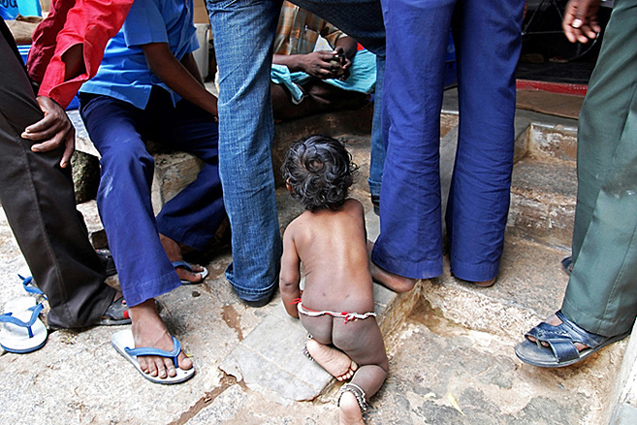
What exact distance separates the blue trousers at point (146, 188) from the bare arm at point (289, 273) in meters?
0.43

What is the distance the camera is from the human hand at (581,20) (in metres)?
1.42

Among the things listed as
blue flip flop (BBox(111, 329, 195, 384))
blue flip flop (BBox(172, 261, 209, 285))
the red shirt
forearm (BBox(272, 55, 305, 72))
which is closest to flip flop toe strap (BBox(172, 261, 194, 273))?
blue flip flop (BBox(172, 261, 209, 285))

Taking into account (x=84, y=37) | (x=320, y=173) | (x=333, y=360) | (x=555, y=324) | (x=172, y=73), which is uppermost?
(x=84, y=37)

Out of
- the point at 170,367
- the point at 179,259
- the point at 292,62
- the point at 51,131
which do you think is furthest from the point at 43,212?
the point at 292,62

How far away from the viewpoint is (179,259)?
219 centimetres

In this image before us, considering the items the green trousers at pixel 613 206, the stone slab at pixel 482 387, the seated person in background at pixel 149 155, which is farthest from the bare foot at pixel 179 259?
the green trousers at pixel 613 206

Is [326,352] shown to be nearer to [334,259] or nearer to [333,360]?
[333,360]

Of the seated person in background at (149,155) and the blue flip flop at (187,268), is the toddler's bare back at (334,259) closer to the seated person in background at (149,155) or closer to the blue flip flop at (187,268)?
the seated person in background at (149,155)

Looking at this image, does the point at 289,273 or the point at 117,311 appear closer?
the point at 289,273

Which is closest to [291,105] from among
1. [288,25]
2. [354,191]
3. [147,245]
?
[288,25]

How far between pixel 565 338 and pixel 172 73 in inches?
73.4

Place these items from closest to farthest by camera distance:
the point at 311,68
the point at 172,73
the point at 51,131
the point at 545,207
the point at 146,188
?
1. the point at 51,131
2. the point at 146,188
3. the point at 172,73
4. the point at 545,207
5. the point at 311,68

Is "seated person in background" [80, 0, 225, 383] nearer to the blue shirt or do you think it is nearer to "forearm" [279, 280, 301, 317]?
the blue shirt

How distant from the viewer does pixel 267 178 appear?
181 cm
